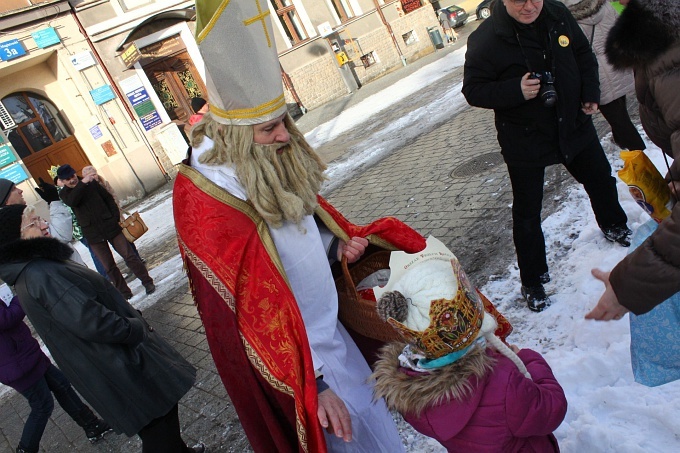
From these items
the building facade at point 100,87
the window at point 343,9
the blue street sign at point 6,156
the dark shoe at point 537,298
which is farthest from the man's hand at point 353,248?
the window at point 343,9

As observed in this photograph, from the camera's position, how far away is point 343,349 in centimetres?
230

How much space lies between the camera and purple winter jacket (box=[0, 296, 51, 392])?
3.79m

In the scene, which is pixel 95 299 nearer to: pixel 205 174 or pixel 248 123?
pixel 205 174

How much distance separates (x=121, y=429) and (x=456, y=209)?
3922 mm

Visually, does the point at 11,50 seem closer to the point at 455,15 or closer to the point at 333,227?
the point at 333,227

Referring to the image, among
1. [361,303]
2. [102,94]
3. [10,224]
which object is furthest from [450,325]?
[102,94]

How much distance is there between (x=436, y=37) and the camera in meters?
20.1

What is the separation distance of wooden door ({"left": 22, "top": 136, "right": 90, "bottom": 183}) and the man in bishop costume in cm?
1498

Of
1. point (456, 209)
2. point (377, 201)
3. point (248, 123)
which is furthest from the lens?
point (377, 201)

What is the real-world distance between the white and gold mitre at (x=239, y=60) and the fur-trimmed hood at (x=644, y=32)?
123 centimetres

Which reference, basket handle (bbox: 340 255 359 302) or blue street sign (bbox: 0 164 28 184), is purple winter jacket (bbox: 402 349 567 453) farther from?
blue street sign (bbox: 0 164 28 184)

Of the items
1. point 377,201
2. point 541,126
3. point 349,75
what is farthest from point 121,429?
point 349,75

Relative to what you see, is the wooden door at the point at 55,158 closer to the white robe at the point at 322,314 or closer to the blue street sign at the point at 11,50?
the blue street sign at the point at 11,50

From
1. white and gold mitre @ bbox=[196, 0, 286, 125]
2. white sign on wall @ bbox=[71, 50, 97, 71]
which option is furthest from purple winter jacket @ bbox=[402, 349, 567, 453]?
white sign on wall @ bbox=[71, 50, 97, 71]
